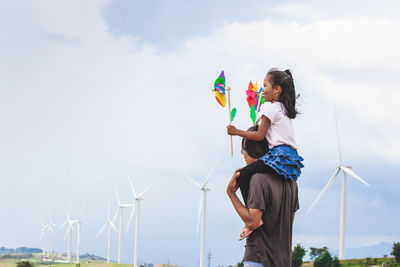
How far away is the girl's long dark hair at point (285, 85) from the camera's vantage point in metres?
6.14

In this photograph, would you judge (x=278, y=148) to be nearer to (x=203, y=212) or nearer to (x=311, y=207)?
(x=311, y=207)

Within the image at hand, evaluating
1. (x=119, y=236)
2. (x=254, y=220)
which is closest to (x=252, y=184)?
(x=254, y=220)

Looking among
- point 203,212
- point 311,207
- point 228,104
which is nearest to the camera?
point 228,104

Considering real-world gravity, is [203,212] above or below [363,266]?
above

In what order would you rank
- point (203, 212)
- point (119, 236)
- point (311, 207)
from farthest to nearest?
point (119, 236) < point (203, 212) < point (311, 207)

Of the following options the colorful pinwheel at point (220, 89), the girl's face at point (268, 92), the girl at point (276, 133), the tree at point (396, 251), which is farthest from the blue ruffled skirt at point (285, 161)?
the tree at point (396, 251)

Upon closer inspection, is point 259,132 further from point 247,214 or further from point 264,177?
point 247,214

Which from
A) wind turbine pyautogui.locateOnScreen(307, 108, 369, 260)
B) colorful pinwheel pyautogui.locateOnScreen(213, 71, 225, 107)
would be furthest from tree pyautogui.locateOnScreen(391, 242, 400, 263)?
colorful pinwheel pyautogui.locateOnScreen(213, 71, 225, 107)

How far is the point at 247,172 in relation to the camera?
18.7 feet

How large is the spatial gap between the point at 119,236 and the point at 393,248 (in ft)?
166

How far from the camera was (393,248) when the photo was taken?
Answer: 58969 mm

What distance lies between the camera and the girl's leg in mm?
5668

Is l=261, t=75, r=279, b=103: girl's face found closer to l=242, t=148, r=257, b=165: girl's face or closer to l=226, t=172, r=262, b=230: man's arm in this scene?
l=242, t=148, r=257, b=165: girl's face

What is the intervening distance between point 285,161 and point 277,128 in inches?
16.9
